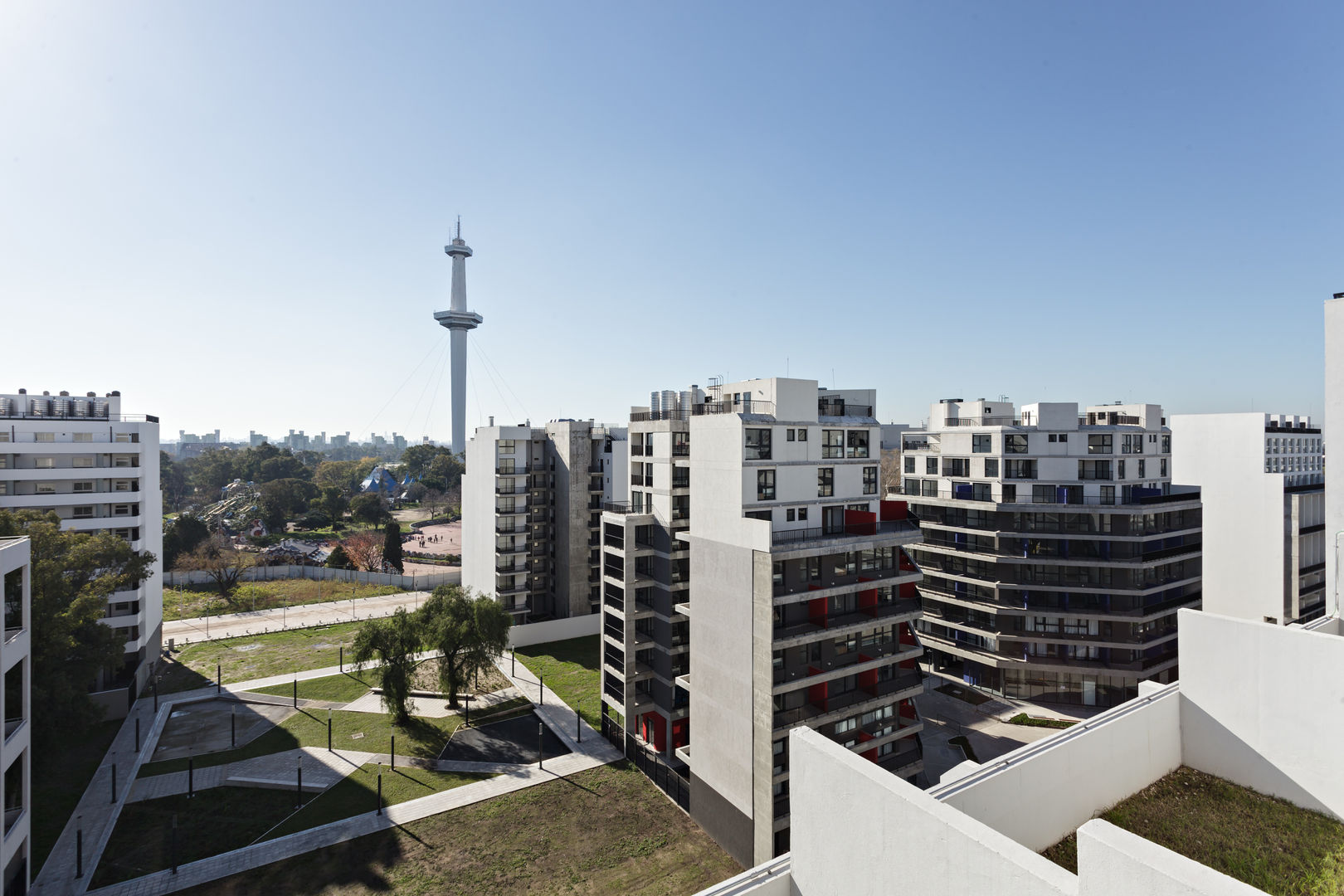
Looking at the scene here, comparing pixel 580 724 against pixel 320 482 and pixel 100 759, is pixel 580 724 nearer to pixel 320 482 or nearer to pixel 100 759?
pixel 100 759

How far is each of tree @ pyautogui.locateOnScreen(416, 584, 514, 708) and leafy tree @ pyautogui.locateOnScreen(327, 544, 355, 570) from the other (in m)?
47.9

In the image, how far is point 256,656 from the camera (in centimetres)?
5684

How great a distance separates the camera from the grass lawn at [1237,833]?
10484mm

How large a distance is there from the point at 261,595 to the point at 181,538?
53.8 ft

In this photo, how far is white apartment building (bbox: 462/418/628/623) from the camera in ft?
197

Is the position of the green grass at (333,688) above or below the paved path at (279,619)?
below

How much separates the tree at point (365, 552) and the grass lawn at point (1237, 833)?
88411 millimetres

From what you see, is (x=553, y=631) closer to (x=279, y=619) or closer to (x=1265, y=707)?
(x=279, y=619)

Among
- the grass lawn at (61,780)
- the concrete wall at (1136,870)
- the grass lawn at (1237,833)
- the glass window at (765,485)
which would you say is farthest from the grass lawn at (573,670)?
the concrete wall at (1136,870)

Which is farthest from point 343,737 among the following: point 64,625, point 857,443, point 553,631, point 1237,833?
point 1237,833

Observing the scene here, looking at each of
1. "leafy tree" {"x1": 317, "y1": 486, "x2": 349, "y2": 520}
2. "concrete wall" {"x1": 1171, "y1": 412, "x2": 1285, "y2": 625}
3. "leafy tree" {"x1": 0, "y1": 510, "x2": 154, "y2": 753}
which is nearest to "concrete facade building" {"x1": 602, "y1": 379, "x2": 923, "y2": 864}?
"leafy tree" {"x1": 0, "y1": 510, "x2": 154, "y2": 753}

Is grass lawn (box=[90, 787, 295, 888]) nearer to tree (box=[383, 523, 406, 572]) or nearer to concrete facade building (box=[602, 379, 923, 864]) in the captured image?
concrete facade building (box=[602, 379, 923, 864])

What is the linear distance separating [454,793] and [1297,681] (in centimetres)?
3621

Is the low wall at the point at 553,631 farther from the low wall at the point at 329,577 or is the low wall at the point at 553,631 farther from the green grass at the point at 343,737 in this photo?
the low wall at the point at 329,577
